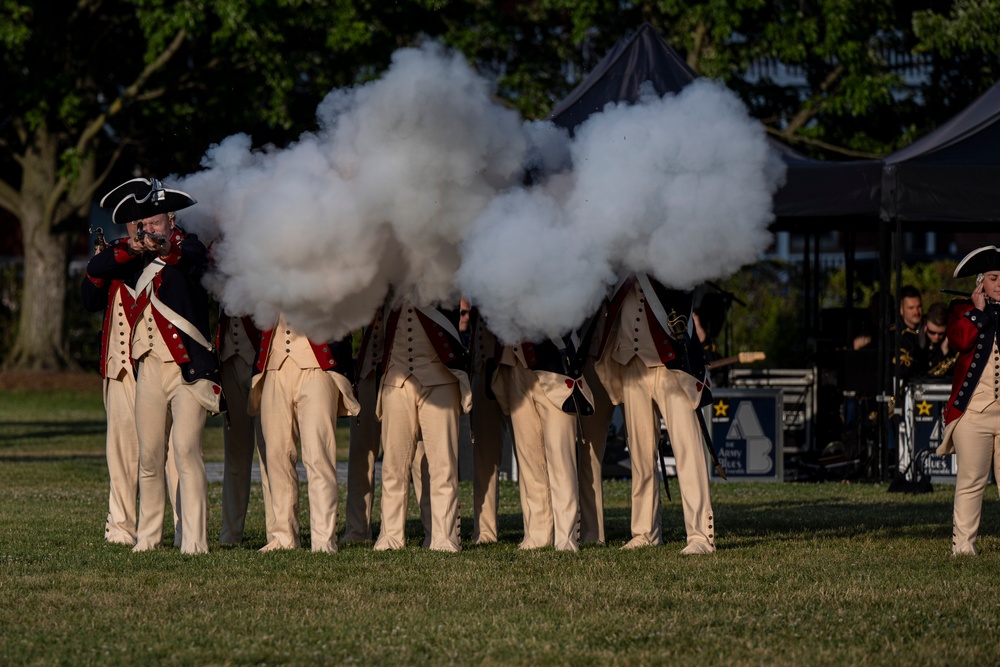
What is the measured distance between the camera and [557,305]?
8.09 metres

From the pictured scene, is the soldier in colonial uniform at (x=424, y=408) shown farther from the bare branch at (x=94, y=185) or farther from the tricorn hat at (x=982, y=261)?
the bare branch at (x=94, y=185)

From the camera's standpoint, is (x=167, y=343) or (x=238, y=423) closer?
(x=167, y=343)

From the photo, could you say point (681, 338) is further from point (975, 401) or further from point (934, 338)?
point (934, 338)

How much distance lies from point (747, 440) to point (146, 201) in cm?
734

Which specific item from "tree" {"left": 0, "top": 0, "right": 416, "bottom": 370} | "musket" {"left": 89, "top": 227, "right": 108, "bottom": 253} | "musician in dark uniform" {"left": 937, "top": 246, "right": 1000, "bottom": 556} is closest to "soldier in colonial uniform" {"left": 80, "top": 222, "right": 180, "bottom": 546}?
"musket" {"left": 89, "top": 227, "right": 108, "bottom": 253}

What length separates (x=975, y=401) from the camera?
8.74 metres

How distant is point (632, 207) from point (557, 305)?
65 centimetres

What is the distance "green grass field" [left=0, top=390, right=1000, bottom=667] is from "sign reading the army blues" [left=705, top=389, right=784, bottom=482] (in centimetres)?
395

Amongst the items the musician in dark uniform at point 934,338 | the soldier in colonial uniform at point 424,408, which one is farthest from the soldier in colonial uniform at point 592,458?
the musician in dark uniform at point 934,338

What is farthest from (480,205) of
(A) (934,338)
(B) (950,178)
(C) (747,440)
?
(A) (934,338)

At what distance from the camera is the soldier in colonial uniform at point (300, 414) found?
862 centimetres

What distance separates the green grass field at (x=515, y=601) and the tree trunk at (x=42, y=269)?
19.0 m

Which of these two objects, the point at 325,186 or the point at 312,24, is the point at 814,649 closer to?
the point at 325,186

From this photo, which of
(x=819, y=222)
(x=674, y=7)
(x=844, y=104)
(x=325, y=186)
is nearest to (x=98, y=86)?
(x=674, y=7)
